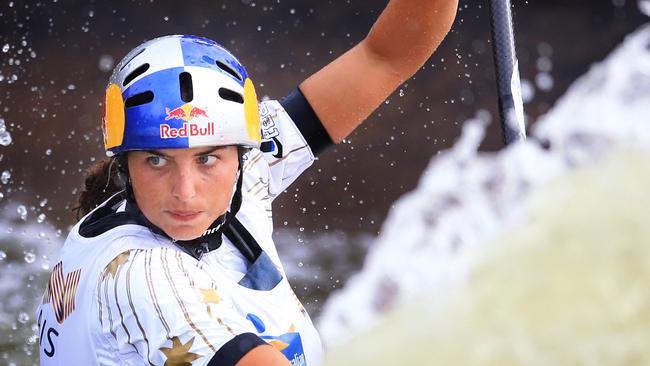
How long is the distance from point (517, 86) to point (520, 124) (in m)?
0.14

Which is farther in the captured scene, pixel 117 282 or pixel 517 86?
pixel 517 86

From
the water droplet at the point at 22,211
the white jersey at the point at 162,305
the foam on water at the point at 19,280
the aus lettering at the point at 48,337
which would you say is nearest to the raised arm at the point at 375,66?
the white jersey at the point at 162,305

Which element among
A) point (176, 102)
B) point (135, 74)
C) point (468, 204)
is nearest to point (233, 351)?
point (176, 102)

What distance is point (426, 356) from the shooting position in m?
0.49

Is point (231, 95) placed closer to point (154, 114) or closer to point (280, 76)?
point (154, 114)

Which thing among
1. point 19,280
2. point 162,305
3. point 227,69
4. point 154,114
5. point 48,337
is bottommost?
point 19,280

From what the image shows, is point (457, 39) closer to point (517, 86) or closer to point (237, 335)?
point (517, 86)

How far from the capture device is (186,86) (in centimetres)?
186

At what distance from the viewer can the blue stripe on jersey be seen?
5.85 feet

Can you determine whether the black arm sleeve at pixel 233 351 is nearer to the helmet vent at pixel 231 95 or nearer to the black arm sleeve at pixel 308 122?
the helmet vent at pixel 231 95

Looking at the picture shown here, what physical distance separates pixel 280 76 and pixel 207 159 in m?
3.27

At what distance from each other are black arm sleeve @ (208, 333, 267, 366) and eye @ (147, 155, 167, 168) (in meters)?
0.45

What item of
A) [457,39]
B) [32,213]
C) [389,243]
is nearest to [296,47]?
[457,39]

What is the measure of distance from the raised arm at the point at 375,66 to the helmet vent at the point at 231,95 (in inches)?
15.4
